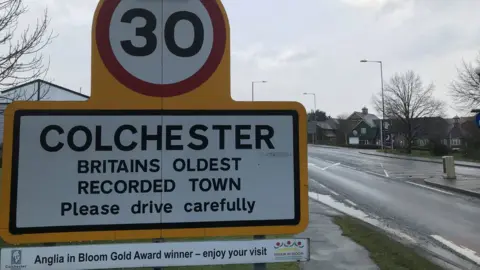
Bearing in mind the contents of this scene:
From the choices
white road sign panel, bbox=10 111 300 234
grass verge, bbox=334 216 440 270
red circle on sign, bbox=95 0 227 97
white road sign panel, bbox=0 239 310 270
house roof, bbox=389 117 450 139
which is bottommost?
grass verge, bbox=334 216 440 270

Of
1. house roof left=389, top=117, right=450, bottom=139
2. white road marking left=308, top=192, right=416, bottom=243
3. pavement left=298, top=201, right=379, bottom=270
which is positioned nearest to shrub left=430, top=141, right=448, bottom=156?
house roof left=389, top=117, right=450, bottom=139

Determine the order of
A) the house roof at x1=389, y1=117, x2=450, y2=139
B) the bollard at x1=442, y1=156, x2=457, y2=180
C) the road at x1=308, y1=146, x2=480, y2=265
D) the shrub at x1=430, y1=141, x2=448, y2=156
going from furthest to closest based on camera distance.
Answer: the house roof at x1=389, y1=117, x2=450, y2=139, the shrub at x1=430, y1=141, x2=448, y2=156, the bollard at x1=442, y1=156, x2=457, y2=180, the road at x1=308, y1=146, x2=480, y2=265

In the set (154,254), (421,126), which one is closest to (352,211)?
(154,254)

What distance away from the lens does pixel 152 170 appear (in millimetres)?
1868

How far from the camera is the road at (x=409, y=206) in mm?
8344

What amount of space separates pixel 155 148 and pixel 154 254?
47 centimetres

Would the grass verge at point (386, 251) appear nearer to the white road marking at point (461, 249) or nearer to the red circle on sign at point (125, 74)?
the white road marking at point (461, 249)

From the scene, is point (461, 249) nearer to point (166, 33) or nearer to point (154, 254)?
point (154, 254)

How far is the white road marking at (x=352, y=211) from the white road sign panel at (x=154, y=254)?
6983 mm

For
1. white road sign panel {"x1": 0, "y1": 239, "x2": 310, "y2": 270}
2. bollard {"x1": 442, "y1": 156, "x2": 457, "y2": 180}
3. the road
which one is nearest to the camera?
white road sign panel {"x1": 0, "y1": 239, "x2": 310, "y2": 270}

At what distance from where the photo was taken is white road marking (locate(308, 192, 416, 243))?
8.72m

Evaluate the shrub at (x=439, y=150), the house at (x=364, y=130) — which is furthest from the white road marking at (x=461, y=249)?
the house at (x=364, y=130)

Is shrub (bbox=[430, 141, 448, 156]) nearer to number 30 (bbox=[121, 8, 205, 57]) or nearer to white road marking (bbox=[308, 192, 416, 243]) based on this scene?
white road marking (bbox=[308, 192, 416, 243])

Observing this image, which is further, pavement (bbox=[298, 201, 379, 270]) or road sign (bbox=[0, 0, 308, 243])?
pavement (bbox=[298, 201, 379, 270])
